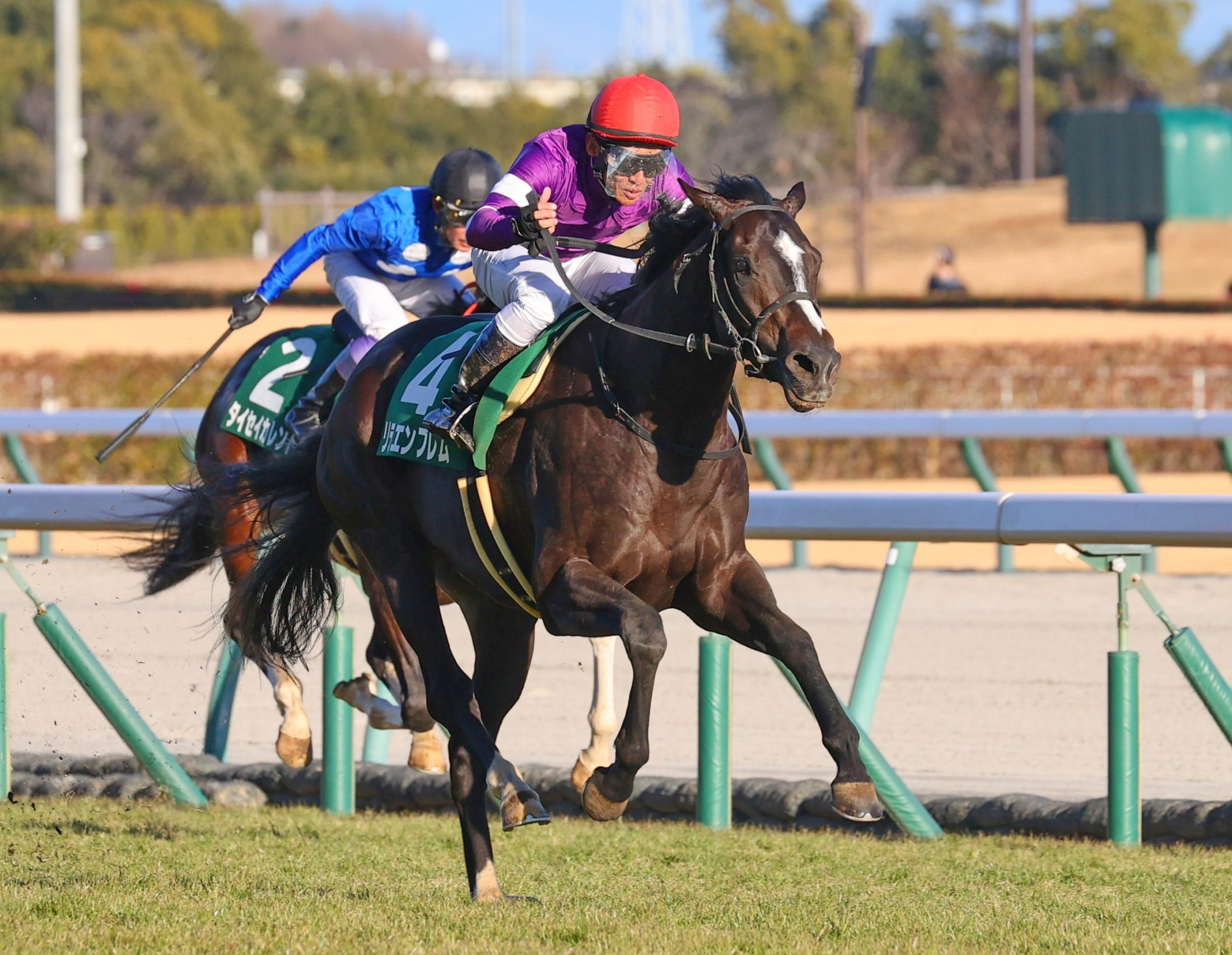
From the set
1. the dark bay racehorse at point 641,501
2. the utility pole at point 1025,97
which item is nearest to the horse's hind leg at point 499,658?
the dark bay racehorse at point 641,501

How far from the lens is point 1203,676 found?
518cm

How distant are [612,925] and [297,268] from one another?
3.39 metres

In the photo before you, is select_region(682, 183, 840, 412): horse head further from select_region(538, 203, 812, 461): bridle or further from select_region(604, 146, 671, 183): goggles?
select_region(604, 146, 671, 183): goggles

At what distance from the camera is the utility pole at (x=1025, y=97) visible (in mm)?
55969

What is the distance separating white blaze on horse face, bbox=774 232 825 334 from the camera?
13.4 ft

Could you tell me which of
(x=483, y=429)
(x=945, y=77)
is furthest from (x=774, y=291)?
(x=945, y=77)

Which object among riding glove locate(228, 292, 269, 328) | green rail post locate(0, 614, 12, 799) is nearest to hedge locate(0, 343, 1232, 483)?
riding glove locate(228, 292, 269, 328)

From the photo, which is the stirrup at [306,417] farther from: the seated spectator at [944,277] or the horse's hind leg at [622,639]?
the seated spectator at [944,277]

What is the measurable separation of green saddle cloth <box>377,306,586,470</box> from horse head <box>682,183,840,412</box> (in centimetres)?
62

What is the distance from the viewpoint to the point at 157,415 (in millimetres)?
11305

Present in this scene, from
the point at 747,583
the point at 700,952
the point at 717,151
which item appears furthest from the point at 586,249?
the point at 717,151

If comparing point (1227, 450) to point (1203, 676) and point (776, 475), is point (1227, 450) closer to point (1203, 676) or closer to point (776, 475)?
point (776, 475)

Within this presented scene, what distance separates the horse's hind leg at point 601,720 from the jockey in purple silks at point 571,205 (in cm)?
109

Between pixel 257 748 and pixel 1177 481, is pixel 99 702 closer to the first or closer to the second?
pixel 257 748
